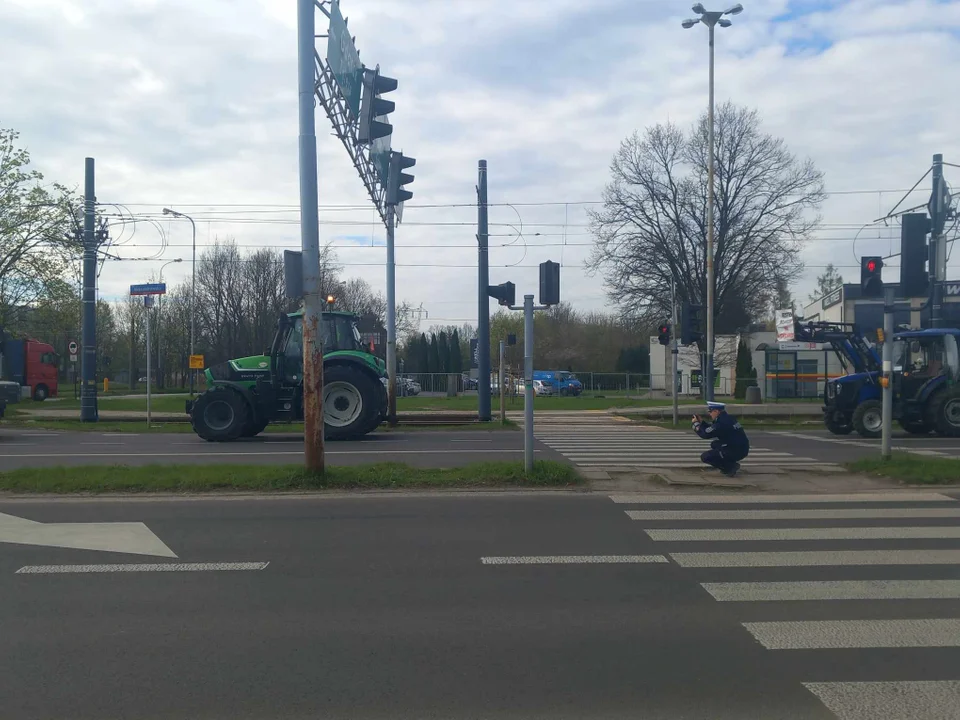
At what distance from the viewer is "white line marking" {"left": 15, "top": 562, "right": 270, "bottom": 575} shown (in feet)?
23.9

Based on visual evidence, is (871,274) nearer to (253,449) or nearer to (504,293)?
(504,293)

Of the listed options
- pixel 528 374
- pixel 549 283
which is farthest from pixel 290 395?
pixel 549 283

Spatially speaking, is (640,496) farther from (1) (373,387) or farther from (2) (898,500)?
(1) (373,387)

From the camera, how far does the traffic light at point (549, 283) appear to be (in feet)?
38.7

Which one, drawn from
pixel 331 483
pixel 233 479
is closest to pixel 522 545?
pixel 331 483

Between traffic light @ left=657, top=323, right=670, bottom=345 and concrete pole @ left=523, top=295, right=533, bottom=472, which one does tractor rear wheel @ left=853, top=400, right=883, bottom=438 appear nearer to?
traffic light @ left=657, top=323, right=670, bottom=345

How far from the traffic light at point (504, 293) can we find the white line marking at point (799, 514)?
161 inches

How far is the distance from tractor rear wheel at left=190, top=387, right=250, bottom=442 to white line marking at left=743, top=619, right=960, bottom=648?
15420 mm

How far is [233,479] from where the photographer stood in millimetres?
11609

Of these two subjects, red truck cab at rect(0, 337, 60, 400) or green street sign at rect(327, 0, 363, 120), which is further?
red truck cab at rect(0, 337, 60, 400)

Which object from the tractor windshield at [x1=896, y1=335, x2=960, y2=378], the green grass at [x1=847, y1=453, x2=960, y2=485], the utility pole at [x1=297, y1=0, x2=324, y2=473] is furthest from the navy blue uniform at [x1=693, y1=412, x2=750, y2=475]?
the tractor windshield at [x1=896, y1=335, x2=960, y2=378]

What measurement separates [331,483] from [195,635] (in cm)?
577

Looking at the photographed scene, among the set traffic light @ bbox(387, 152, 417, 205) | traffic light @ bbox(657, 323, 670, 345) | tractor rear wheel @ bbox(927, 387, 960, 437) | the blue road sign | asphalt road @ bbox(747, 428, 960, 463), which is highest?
traffic light @ bbox(387, 152, 417, 205)

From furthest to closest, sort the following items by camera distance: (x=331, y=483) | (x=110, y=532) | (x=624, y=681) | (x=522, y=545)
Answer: (x=331, y=483), (x=110, y=532), (x=522, y=545), (x=624, y=681)
